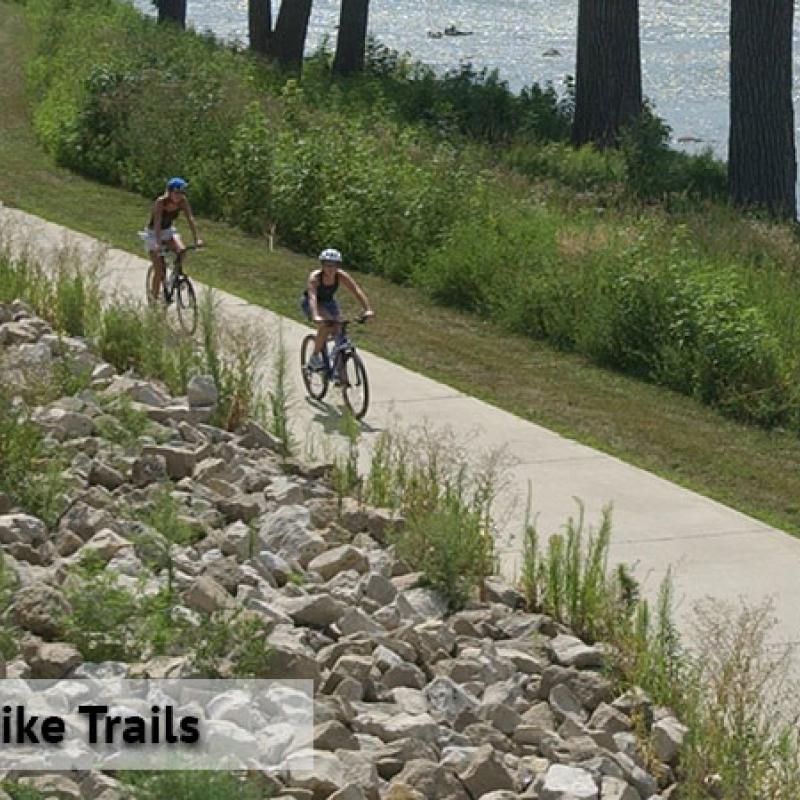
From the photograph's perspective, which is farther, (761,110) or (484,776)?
(761,110)

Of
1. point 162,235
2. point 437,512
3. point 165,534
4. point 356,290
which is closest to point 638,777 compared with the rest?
point 165,534

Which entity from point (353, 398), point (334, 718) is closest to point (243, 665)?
point (334, 718)

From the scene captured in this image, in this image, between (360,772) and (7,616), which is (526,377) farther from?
(360,772)

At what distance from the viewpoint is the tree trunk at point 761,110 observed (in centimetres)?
2497

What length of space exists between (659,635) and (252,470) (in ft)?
10.6

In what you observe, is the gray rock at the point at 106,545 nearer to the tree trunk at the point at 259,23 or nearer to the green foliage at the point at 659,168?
the green foliage at the point at 659,168

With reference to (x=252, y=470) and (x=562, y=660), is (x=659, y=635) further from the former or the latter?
(x=252, y=470)

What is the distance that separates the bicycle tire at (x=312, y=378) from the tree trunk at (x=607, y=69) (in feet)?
45.7

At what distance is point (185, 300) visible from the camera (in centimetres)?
1727

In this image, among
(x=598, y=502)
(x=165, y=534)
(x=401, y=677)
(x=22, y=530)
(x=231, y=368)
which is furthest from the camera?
(x=231, y=368)

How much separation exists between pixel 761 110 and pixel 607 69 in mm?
3860

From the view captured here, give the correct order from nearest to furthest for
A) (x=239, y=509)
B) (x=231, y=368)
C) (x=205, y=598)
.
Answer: (x=205, y=598) < (x=239, y=509) < (x=231, y=368)

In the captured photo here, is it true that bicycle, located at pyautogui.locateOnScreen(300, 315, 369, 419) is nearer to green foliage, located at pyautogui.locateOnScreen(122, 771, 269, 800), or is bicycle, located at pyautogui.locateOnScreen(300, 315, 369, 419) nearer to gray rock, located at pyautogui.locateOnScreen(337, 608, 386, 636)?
gray rock, located at pyautogui.locateOnScreen(337, 608, 386, 636)

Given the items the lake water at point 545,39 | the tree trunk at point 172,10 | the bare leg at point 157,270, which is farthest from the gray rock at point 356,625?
the tree trunk at point 172,10
